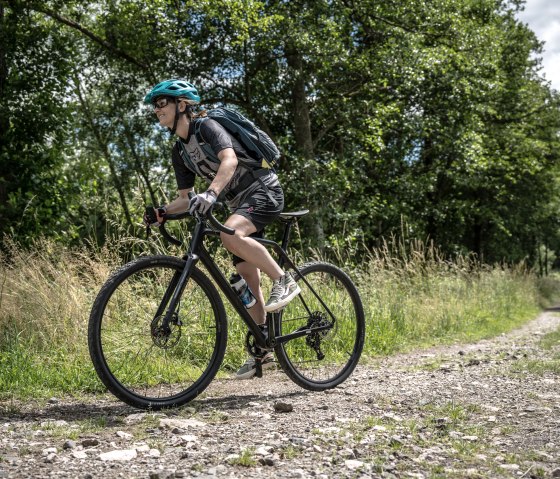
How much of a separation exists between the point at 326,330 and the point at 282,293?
2.89ft

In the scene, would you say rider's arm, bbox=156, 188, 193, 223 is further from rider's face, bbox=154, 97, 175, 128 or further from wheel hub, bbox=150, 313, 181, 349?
wheel hub, bbox=150, 313, 181, 349

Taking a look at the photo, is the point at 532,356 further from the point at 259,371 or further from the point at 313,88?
the point at 313,88

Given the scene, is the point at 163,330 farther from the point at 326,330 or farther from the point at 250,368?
the point at 326,330

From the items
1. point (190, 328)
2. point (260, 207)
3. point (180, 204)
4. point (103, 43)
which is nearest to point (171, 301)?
point (190, 328)

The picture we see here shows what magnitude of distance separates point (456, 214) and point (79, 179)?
16.0 metres

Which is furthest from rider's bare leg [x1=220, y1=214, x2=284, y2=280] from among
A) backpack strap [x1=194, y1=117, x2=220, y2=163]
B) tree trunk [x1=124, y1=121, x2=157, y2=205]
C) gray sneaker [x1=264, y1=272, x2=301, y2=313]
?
tree trunk [x1=124, y1=121, x2=157, y2=205]

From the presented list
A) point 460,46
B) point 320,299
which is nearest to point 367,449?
point 320,299

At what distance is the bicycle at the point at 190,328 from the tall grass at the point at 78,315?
84 centimetres

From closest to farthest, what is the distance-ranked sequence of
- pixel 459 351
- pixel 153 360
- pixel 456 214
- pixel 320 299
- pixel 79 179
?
pixel 153 360, pixel 320 299, pixel 459 351, pixel 79 179, pixel 456 214

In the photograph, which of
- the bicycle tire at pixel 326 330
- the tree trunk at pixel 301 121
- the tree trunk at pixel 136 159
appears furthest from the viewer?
the tree trunk at pixel 136 159

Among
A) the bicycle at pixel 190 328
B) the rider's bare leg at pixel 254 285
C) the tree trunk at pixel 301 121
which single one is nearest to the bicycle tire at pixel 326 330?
the bicycle at pixel 190 328

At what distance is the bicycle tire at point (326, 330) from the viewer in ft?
17.5

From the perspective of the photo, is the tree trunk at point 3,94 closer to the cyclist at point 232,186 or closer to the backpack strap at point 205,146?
the cyclist at point 232,186

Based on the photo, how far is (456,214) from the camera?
25484 millimetres
